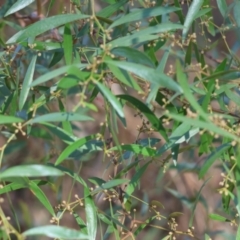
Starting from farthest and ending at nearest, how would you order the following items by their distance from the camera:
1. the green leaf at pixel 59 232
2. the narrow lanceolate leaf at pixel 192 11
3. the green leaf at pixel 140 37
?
1. the narrow lanceolate leaf at pixel 192 11
2. the green leaf at pixel 140 37
3. the green leaf at pixel 59 232

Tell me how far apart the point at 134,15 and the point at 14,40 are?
143mm

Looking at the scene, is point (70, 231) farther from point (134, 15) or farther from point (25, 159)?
point (25, 159)

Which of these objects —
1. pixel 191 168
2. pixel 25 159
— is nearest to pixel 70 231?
pixel 191 168

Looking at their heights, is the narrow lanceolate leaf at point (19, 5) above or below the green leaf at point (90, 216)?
above

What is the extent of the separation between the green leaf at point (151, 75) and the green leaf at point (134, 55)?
0.18 ft

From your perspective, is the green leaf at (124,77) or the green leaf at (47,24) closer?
the green leaf at (124,77)

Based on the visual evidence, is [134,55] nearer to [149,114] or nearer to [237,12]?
[149,114]

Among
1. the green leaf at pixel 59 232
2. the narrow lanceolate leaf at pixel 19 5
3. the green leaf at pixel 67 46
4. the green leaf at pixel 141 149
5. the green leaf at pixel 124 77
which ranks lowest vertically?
the green leaf at pixel 141 149

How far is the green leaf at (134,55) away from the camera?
50 cm

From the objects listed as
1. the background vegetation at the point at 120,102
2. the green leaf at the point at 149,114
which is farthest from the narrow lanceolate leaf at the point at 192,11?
the green leaf at the point at 149,114

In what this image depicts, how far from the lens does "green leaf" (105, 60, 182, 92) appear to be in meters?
0.43

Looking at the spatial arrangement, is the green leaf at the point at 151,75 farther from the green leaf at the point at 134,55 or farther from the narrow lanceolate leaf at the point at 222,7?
the narrow lanceolate leaf at the point at 222,7

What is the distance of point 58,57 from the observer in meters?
0.68

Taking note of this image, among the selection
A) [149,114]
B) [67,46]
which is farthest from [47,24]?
[149,114]
